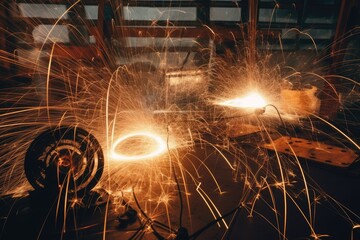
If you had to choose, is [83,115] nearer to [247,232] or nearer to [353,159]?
[247,232]

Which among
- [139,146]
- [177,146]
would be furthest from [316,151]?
[139,146]

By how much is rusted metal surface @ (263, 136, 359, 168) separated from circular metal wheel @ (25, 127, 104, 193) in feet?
Result: 5.81

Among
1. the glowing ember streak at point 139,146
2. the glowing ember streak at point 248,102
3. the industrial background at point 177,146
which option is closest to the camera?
the industrial background at point 177,146

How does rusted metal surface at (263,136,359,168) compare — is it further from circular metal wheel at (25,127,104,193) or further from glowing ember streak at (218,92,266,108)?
circular metal wheel at (25,127,104,193)

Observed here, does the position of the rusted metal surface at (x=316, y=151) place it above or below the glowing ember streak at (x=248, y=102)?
below

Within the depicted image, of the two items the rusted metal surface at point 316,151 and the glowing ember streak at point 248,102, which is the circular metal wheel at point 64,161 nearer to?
the rusted metal surface at point 316,151

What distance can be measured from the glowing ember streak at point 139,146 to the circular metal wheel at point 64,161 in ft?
2.39

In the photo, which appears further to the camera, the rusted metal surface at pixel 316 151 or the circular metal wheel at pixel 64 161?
the rusted metal surface at pixel 316 151

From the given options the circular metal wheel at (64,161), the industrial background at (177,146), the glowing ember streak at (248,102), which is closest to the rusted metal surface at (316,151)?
the industrial background at (177,146)

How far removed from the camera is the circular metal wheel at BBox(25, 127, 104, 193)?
200cm

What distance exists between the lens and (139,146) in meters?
3.22

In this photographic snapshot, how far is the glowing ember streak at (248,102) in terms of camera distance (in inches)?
185

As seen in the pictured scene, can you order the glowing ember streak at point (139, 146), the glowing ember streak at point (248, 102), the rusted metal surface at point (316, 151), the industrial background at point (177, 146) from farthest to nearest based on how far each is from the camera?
the glowing ember streak at point (248, 102), the glowing ember streak at point (139, 146), the rusted metal surface at point (316, 151), the industrial background at point (177, 146)

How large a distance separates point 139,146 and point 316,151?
2.10 m
